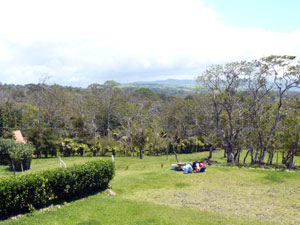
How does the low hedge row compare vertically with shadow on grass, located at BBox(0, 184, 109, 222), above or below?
above

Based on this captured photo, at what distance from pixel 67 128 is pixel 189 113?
17.6m

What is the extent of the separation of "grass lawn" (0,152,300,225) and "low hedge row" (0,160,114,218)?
1.40 ft

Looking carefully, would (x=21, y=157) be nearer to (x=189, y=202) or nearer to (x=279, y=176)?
(x=189, y=202)

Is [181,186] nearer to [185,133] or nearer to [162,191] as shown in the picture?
[162,191]

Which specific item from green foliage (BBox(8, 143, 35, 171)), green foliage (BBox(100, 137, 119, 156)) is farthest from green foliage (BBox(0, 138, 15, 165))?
green foliage (BBox(100, 137, 119, 156))

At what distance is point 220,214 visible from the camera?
8445 millimetres

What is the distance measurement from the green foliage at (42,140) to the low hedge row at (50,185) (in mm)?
17256

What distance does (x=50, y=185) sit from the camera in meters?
9.05

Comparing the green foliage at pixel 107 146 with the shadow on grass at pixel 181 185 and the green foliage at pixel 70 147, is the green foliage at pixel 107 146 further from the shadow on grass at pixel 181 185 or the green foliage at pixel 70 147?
the shadow on grass at pixel 181 185

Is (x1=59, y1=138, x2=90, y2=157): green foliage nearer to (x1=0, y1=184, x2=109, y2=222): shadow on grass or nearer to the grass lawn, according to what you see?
the grass lawn

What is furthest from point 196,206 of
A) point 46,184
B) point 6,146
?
point 6,146

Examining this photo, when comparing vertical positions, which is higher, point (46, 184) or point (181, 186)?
point (46, 184)

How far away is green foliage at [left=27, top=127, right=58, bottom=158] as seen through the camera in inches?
1016

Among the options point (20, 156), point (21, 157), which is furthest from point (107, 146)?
point (20, 156)
